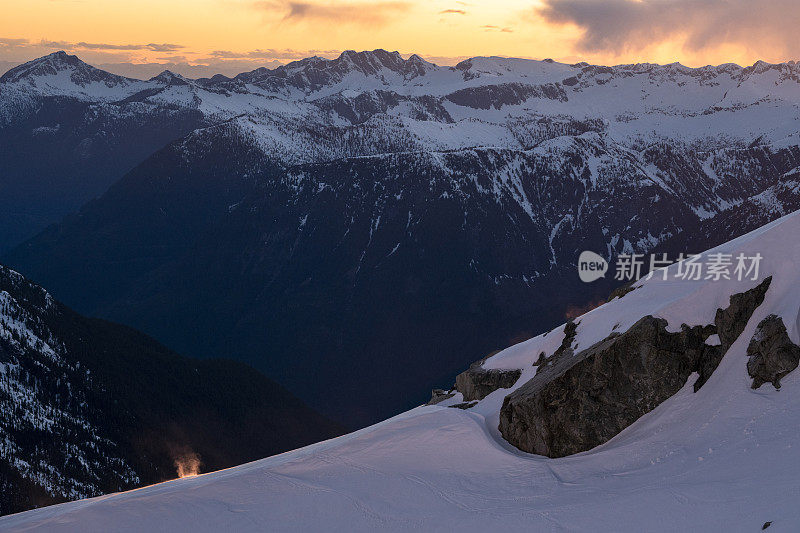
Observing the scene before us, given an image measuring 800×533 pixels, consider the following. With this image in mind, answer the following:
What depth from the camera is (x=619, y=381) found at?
184ft

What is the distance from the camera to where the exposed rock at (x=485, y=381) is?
71250 millimetres

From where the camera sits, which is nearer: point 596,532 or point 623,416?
point 596,532

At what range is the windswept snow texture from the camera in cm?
4306

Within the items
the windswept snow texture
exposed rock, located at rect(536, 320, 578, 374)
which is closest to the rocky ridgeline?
the windswept snow texture

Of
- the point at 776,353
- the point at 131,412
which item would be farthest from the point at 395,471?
the point at 131,412

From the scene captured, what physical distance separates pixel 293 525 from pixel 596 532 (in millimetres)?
20106

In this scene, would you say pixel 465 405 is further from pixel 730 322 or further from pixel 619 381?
pixel 730 322

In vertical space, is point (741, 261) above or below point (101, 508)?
above

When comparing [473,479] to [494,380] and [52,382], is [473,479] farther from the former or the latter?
[52,382]

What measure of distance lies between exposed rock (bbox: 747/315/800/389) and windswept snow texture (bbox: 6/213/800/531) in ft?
2.02

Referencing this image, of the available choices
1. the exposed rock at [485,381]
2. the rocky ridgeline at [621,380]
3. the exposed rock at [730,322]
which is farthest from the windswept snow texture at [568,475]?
the exposed rock at [485,381]

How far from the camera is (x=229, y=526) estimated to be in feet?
172

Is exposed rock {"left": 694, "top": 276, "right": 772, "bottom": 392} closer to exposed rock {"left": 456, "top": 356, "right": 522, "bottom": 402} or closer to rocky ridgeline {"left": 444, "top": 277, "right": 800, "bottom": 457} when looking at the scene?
rocky ridgeline {"left": 444, "top": 277, "right": 800, "bottom": 457}

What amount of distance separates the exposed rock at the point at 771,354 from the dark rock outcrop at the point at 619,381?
8.90 ft
